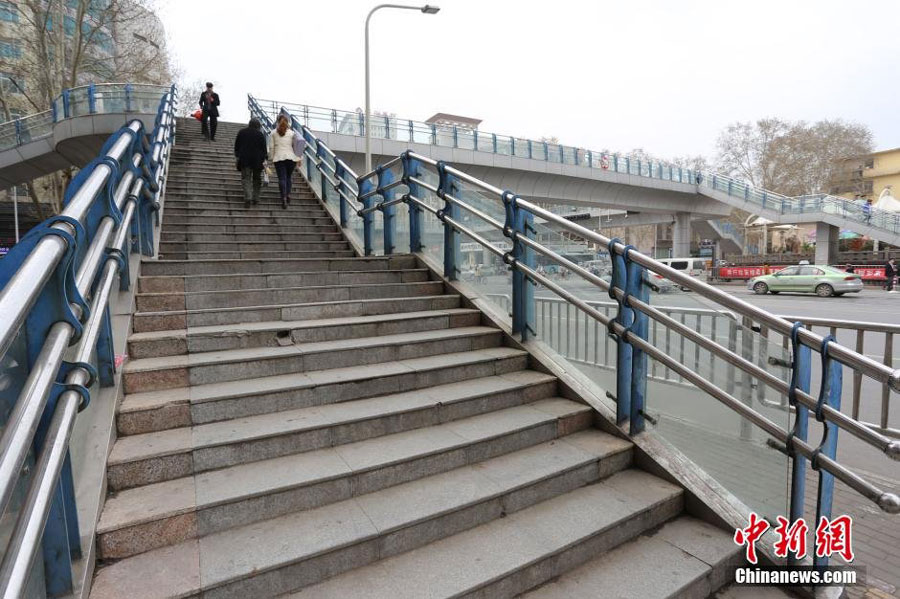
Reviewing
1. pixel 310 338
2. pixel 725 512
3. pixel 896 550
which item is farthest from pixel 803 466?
pixel 310 338

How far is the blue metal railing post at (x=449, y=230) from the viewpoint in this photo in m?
5.59

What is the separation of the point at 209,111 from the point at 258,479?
15.7 m

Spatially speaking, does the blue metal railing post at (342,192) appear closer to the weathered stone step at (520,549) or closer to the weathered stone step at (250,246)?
the weathered stone step at (250,246)

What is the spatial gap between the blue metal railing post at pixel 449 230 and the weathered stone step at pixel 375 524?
250 cm

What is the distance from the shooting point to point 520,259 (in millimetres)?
4570

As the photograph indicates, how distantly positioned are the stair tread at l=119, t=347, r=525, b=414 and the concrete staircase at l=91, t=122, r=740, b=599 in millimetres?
19

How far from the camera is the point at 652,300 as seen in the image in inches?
140

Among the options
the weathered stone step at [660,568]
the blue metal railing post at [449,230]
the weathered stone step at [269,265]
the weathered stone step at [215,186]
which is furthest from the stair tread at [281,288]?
the weathered stone step at [215,186]

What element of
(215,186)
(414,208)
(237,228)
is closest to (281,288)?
(414,208)

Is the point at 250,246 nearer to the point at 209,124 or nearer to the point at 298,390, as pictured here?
the point at 298,390

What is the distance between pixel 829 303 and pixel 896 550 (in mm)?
17944

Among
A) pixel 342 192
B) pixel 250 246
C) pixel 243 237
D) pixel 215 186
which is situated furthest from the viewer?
pixel 215 186

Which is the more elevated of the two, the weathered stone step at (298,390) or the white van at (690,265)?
the weathered stone step at (298,390)

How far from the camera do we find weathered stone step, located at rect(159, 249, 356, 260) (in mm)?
6672
